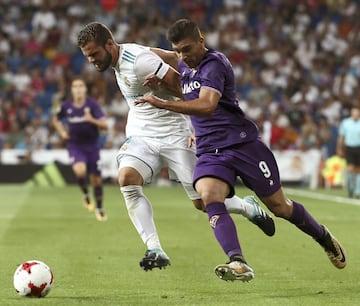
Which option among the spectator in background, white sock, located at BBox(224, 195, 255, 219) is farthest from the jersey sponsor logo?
the spectator in background

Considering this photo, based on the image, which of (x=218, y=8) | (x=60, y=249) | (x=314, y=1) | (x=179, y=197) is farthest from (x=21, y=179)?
(x=60, y=249)

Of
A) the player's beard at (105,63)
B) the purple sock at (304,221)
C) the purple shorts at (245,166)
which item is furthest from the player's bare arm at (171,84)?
the purple sock at (304,221)

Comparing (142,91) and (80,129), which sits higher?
(142,91)

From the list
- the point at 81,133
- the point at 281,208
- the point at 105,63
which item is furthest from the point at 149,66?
the point at 81,133

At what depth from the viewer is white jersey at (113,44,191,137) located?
8.76 metres

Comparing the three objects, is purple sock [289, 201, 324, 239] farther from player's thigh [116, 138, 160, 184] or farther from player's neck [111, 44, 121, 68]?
player's neck [111, 44, 121, 68]

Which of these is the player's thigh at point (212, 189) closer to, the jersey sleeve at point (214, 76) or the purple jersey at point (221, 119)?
the purple jersey at point (221, 119)

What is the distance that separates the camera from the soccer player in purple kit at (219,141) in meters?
7.96

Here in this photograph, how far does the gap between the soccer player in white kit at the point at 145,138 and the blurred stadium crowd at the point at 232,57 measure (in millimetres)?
19503

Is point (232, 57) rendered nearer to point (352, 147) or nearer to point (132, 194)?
point (352, 147)

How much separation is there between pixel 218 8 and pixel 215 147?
26.9m

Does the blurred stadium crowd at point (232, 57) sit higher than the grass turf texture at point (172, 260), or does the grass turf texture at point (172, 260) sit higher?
the grass turf texture at point (172, 260)

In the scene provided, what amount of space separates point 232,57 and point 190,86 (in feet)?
81.6

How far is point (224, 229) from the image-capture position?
7918 mm
